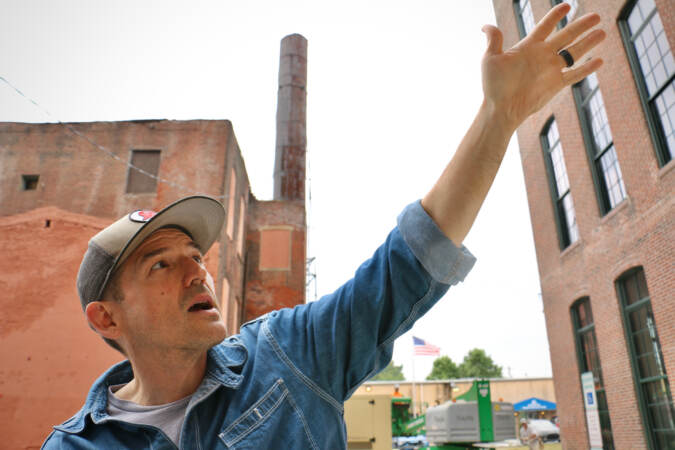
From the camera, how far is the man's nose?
5.94 feet

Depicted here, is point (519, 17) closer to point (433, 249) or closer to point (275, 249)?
point (275, 249)

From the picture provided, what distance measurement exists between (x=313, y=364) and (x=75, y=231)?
1581 cm

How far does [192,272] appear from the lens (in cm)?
184

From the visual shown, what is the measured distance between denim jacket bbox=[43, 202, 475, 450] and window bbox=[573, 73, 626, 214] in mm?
12141

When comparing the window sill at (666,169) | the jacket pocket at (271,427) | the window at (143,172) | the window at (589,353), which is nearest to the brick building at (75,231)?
the window at (143,172)

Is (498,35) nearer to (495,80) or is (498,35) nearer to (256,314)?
(495,80)

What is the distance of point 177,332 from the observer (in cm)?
170

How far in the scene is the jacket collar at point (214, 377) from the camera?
159cm

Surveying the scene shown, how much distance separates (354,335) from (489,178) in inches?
22.6

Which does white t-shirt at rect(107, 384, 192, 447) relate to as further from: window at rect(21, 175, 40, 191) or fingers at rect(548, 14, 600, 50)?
window at rect(21, 175, 40, 191)

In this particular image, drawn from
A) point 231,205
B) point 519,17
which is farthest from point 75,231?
point 519,17

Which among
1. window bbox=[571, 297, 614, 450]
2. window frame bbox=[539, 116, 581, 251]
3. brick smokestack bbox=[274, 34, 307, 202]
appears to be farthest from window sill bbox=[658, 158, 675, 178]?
brick smokestack bbox=[274, 34, 307, 202]

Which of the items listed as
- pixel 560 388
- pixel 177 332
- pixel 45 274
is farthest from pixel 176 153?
pixel 177 332

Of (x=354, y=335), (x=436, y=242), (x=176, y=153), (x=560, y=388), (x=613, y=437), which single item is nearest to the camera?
(x=436, y=242)
